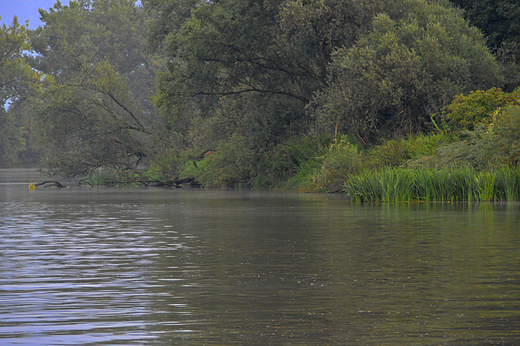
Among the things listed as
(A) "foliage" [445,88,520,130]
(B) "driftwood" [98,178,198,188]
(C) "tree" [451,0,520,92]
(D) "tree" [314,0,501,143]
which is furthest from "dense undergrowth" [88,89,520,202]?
(C) "tree" [451,0,520,92]

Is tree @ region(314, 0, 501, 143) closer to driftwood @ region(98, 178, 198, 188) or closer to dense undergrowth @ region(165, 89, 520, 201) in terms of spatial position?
dense undergrowth @ region(165, 89, 520, 201)

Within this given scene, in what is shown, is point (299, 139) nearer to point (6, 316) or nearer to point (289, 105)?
point (289, 105)

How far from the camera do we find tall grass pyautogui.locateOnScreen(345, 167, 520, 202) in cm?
2950

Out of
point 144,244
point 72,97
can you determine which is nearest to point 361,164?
point 144,244

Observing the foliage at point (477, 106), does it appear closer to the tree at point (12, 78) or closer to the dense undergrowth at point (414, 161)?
the dense undergrowth at point (414, 161)

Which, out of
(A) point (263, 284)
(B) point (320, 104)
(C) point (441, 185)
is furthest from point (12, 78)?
(A) point (263, 284)

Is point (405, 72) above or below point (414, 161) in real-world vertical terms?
above

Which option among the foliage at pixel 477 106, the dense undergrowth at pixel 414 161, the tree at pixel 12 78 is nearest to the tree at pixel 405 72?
the dense undergrowth at pixel 414 161

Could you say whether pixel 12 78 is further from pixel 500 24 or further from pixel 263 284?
pixel 263 284

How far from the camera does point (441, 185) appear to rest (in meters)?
30.5

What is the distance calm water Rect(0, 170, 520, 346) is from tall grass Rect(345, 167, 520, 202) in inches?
410

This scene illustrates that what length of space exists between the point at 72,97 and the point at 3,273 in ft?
161

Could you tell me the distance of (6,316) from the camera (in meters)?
7.70

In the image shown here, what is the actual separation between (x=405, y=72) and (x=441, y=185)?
9.59 m
